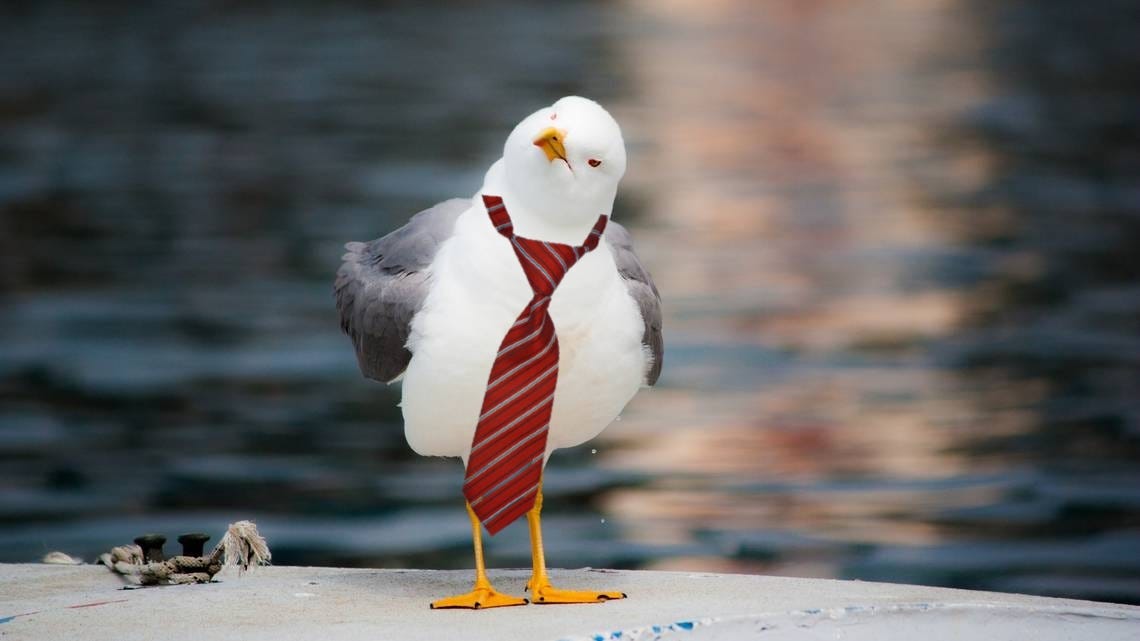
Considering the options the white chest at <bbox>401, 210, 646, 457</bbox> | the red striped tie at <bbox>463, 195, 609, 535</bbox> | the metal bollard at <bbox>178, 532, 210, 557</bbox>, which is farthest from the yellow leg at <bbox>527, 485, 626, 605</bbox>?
the metal bollard at <bbox>178, 532, 210, 557</bbox>

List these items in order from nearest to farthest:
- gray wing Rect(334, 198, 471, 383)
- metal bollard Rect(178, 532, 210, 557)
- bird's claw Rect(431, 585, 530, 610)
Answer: gray wing Rect(334, 198, 471, 383) → bird's claw Rect(431, 585, 530, 610) → metal bollard Rect(178, 532, 210, 557)

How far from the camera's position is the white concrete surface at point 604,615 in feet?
14.7

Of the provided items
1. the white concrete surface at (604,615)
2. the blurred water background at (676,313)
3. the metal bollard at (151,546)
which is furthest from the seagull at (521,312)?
the blurred water background at (676,313)

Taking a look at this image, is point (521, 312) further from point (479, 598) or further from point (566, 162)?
point (479, 598)

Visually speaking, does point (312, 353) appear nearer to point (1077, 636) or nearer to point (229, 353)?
point (229, 353)

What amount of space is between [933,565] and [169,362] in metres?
5.81

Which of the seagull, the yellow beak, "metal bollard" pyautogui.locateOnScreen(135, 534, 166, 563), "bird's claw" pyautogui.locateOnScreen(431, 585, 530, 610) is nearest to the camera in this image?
the yellow beak

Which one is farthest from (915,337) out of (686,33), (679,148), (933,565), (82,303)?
(686,33)

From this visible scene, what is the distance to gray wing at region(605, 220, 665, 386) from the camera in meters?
4.69

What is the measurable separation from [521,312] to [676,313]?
892cm

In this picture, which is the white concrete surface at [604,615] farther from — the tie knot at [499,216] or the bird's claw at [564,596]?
the tie knot at [499,216]

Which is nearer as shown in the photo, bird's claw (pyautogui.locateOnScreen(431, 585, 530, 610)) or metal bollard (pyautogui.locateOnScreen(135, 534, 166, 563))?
bird's claw (pyautogui.locateOnScreen(431, 585, 530, 610))

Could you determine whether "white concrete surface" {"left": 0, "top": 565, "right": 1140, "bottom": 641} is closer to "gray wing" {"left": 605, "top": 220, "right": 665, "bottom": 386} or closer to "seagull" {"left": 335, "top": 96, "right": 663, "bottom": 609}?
"seagull" {"left": 335, "top": 96, "right": 663, "bottom": 609}

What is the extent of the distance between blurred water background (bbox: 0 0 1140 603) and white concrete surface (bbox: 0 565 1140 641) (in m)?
3.04
